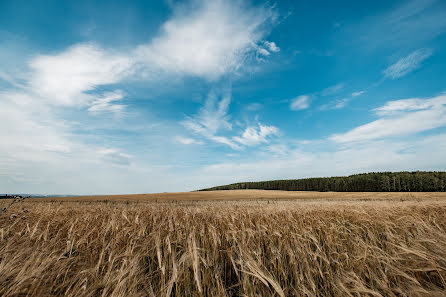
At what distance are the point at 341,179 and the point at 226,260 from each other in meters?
85.7

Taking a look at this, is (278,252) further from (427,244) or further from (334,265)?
(427,244)

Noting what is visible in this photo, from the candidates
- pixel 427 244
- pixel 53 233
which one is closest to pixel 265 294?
pixel 427 244

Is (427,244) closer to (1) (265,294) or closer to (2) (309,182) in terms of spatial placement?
(1) (265,294)

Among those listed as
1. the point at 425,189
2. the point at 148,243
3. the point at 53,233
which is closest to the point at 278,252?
the point at 148,243

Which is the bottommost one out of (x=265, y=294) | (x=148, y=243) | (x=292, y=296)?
(x=292, y=296)

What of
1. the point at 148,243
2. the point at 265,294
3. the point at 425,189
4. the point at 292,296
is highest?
the point at 148,243

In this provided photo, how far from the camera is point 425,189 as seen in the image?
6662 cm

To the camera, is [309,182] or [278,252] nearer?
[278,252]

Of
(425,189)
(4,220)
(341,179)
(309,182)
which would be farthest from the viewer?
(309,182)

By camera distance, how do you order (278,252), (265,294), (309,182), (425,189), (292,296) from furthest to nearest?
(309,182) < (425,189) < (278,252) < (292,296) < (265,294)

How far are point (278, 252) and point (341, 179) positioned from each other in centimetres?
8549

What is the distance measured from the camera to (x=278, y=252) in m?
2.80

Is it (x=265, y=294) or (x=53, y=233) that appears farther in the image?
(x=53, y=233)

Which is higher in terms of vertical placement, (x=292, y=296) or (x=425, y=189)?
(x=292, y=296)
